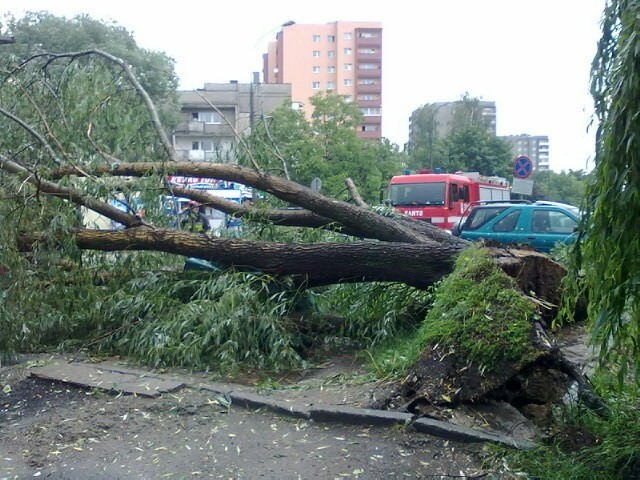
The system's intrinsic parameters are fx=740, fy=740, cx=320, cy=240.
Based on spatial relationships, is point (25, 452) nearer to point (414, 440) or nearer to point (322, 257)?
point (414, 440)

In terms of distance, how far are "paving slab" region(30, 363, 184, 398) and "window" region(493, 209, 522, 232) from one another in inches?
399

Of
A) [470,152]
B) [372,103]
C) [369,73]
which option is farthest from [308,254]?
[372,103]

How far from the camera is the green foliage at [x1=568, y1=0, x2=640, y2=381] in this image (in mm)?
3188

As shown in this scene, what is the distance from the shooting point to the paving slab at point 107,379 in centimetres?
627

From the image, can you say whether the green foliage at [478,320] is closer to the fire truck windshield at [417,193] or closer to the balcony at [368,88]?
the fire truck windshield at [417,193]

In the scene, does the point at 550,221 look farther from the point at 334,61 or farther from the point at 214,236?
the point at 334,61

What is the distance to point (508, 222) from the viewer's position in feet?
50.1

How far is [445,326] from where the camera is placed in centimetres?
566

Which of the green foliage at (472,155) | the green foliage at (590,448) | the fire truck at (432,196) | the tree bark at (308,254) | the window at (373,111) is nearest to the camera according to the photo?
the green foliage at (590,448)

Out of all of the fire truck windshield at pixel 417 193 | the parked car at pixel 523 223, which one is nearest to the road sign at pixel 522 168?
the fire truck windshield at pixel 417 193

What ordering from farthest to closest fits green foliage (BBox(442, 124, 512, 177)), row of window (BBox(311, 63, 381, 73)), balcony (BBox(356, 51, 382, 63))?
1. balcony (BBox(356, 51, 382, 63))
2. row of window (BBox(311, 63, 381, 73))
3. green foliage (BBox(442, 124, 512, 177))

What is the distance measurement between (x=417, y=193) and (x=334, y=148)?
4632mm

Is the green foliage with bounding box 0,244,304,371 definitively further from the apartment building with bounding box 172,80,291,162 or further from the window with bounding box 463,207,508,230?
the window with bounding box 463,207,508,230

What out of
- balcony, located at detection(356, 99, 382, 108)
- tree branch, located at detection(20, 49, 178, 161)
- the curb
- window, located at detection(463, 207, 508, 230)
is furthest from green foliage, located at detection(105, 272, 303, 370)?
balcony, located at detection(356, 99, 382, 108)
